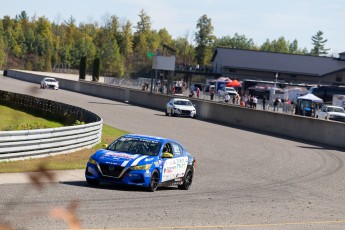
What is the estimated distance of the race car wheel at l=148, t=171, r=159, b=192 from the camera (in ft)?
51.6

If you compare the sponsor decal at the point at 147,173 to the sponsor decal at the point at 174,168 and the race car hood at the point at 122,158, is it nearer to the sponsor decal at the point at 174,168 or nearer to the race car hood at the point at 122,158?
the race car hood at the point at 122,158

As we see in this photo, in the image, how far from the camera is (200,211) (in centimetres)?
1320

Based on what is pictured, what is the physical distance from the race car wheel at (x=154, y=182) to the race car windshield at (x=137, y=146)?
57cm

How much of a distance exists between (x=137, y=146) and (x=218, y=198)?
2.42 metres

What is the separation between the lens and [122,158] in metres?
15.6

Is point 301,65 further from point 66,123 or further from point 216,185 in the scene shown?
point 216,185

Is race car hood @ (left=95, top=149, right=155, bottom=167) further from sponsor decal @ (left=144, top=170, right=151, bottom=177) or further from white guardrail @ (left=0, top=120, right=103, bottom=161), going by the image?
white guardrail @ (left=0, top=120, right=103, bottom=161)

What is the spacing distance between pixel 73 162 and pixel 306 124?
22184 mm

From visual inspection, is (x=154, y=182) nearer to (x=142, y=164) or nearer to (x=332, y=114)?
(x=142, y=164)

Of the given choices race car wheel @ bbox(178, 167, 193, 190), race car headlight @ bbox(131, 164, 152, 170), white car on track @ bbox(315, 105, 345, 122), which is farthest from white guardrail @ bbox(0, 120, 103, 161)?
white car on track @ bbox(315, 105, 345, 122)

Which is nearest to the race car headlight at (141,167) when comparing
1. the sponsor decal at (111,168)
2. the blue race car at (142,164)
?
the blue race car at (142,164)

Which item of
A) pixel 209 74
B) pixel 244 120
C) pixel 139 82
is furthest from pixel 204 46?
pixel 244 120

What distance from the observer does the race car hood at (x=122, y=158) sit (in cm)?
1548

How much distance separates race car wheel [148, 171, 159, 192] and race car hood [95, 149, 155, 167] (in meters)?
0.34
